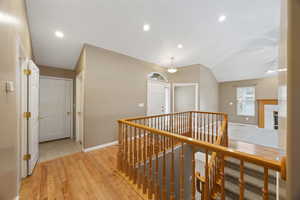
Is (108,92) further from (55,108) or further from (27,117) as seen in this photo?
(55,108)

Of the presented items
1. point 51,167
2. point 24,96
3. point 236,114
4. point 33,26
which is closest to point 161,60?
point 33,26

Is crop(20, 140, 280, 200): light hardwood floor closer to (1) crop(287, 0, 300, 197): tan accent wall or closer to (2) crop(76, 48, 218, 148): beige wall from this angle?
(2) crop(76, 48, 218, 148): beige wall

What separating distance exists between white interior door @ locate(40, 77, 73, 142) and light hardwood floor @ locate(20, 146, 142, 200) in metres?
1.64

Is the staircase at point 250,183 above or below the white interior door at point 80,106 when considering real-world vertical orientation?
below

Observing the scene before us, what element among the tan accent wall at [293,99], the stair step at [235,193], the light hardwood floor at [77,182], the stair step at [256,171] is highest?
the tan accent wall at [293,99]

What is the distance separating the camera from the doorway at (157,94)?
15.0 feet

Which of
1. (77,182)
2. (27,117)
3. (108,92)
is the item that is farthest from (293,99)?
(108,92)

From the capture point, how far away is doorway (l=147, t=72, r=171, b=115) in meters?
4.59

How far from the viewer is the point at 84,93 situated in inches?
117

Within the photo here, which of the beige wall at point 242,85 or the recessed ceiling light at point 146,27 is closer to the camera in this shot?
the recessed ceiling light at point 146,27

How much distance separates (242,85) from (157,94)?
5182 millimetres

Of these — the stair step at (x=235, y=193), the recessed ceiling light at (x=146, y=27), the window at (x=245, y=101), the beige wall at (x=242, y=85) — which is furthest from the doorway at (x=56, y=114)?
the window at (x=245, y=101)

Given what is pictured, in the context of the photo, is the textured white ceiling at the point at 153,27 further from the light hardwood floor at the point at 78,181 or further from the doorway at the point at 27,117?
the light hardwood floor at the point at 78,181

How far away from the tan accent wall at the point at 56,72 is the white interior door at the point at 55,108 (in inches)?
5.4
